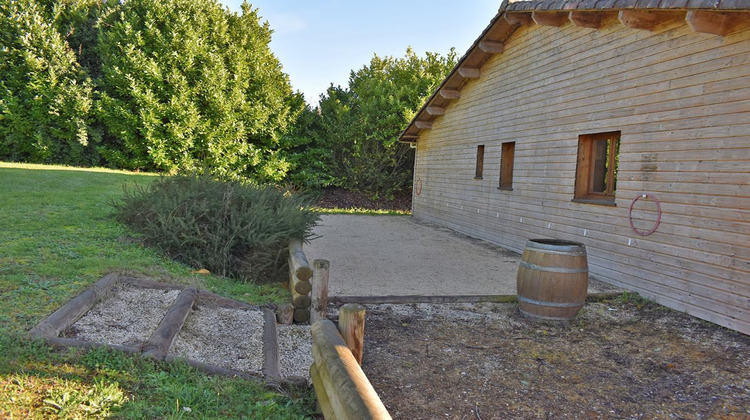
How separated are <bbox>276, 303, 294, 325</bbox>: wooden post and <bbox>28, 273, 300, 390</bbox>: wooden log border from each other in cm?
17

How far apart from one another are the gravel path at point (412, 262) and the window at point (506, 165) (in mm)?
1432

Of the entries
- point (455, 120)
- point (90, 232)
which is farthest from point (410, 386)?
point (455, 120)

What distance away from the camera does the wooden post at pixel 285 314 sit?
178 inches

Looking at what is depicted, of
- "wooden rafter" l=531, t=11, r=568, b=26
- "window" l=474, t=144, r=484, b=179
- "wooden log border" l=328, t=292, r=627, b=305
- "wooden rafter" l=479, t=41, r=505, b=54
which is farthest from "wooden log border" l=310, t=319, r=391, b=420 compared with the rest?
"window" l=474, t=144, r=484, b=179

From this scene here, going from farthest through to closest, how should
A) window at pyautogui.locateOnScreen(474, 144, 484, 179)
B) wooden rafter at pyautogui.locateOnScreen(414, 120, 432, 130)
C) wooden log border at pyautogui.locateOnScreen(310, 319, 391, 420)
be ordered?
wooden rafter at pyautogui.locateOnScreen(414, 120, 432, 130) → window at pyautogui.locateOnScreen(474, 144, 484, 179) → wooden log border at pyautogui.locateOnScreen(310, 319, 391, 420)

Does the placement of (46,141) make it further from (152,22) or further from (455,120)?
(455,120)

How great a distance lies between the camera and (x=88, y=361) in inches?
106

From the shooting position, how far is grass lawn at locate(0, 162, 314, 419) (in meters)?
2.32

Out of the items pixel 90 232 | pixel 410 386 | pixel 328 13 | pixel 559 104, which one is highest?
pixel 328 13

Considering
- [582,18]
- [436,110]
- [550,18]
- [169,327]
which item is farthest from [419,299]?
[436,110]

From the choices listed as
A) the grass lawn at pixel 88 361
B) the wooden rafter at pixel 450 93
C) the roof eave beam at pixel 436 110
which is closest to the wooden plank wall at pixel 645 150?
the wooden rafter at pixel 450 93

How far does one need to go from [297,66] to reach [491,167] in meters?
12.9

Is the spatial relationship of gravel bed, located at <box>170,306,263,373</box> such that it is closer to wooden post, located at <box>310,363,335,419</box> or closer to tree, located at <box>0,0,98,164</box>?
wooden post, located at <box>310,363,335,419</box>

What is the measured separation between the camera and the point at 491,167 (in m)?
10.6
